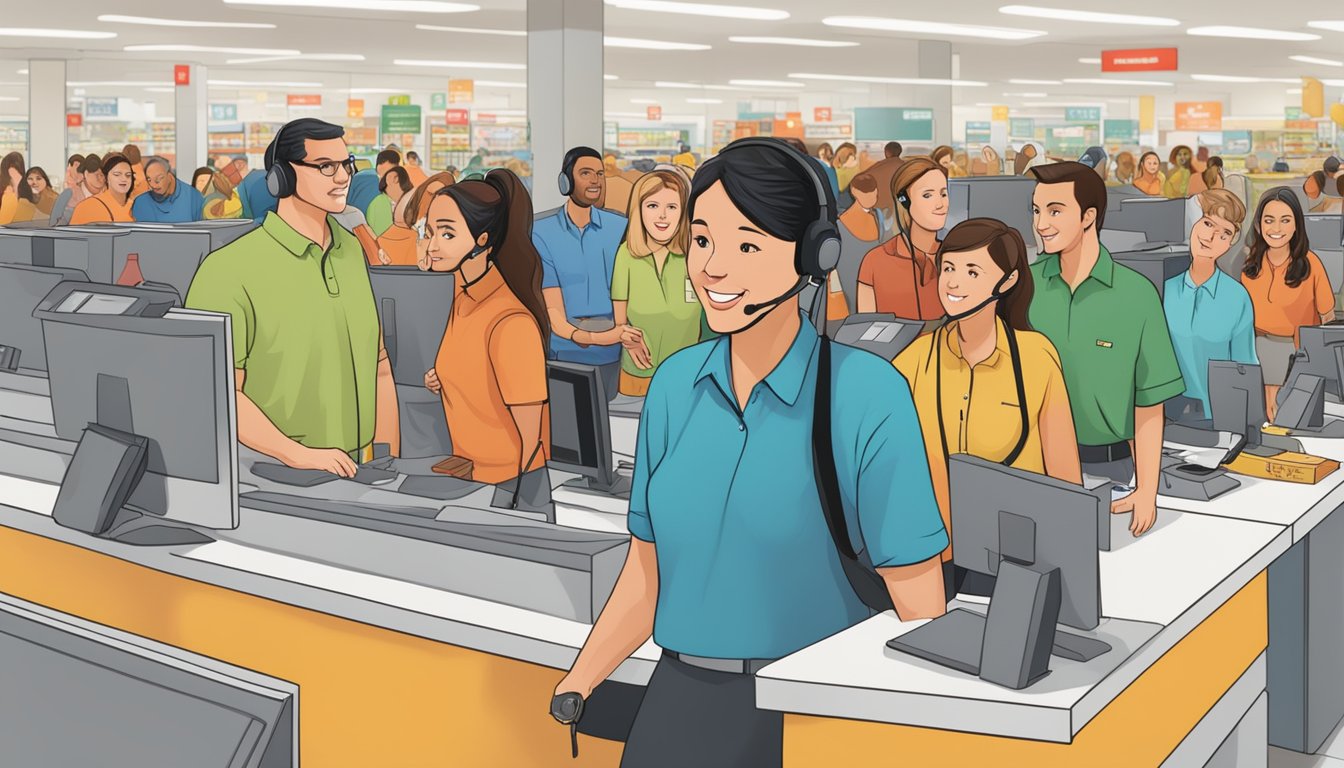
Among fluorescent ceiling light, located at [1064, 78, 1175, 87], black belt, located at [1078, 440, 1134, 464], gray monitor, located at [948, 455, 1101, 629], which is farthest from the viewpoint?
fluorescent ceiling light, located at [1064, 78, 1175, 87]

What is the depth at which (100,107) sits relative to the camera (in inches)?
663

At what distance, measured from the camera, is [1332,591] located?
145 inches

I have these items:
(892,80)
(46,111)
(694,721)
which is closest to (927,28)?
(892,80)

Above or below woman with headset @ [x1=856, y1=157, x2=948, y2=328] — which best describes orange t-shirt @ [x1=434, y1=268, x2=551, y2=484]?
below

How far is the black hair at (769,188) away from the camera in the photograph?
1703mm

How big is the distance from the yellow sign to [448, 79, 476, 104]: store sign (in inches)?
376

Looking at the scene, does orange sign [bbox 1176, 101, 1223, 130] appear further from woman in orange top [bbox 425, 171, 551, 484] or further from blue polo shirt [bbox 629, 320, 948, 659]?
blue polo shirt [bbox 629, 320, 948, 659]

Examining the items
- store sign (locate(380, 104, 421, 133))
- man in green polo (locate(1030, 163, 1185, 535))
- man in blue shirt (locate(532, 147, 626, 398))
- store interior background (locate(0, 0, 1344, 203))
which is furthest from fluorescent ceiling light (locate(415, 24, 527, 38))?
man in green polo (locate(1030, 163, 1185, 535))

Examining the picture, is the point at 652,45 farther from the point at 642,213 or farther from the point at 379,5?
the point at 642,213

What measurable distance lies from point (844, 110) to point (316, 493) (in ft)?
50.6

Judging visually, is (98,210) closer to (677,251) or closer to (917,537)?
(677,251)

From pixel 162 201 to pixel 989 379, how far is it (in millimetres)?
6889

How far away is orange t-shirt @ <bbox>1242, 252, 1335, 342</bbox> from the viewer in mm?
5219

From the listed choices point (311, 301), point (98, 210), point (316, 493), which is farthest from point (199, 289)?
point (98, 210)
